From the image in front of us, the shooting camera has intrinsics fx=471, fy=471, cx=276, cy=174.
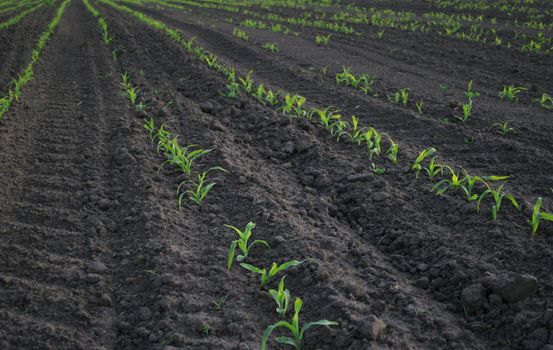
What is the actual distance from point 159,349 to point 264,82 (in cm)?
517

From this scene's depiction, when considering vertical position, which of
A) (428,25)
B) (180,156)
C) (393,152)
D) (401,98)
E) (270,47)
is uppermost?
(428,25)

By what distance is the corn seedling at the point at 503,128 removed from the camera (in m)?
4.77

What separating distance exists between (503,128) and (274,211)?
9.27ft

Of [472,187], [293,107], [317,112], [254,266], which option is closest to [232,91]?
[293,107]

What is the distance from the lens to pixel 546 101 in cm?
592

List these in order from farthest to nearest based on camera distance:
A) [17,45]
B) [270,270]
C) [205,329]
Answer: [17,45], [270,270], [205,329]

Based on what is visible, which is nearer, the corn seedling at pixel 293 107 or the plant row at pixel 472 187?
the plant row at pixel 472 187

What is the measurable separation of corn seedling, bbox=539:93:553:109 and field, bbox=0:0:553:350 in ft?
0.10

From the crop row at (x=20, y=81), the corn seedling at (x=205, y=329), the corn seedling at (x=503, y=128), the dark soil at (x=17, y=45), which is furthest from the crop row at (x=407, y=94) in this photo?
the dark soil at (x=17, y=45)

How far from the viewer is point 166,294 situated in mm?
2592

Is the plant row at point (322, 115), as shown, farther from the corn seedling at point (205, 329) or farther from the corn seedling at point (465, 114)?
the corn seedling at point (205, 329)

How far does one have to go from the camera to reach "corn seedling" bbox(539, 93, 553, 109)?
5.58 m

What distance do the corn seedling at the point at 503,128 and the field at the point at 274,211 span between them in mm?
43

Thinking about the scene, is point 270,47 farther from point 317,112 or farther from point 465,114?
point 465,114
